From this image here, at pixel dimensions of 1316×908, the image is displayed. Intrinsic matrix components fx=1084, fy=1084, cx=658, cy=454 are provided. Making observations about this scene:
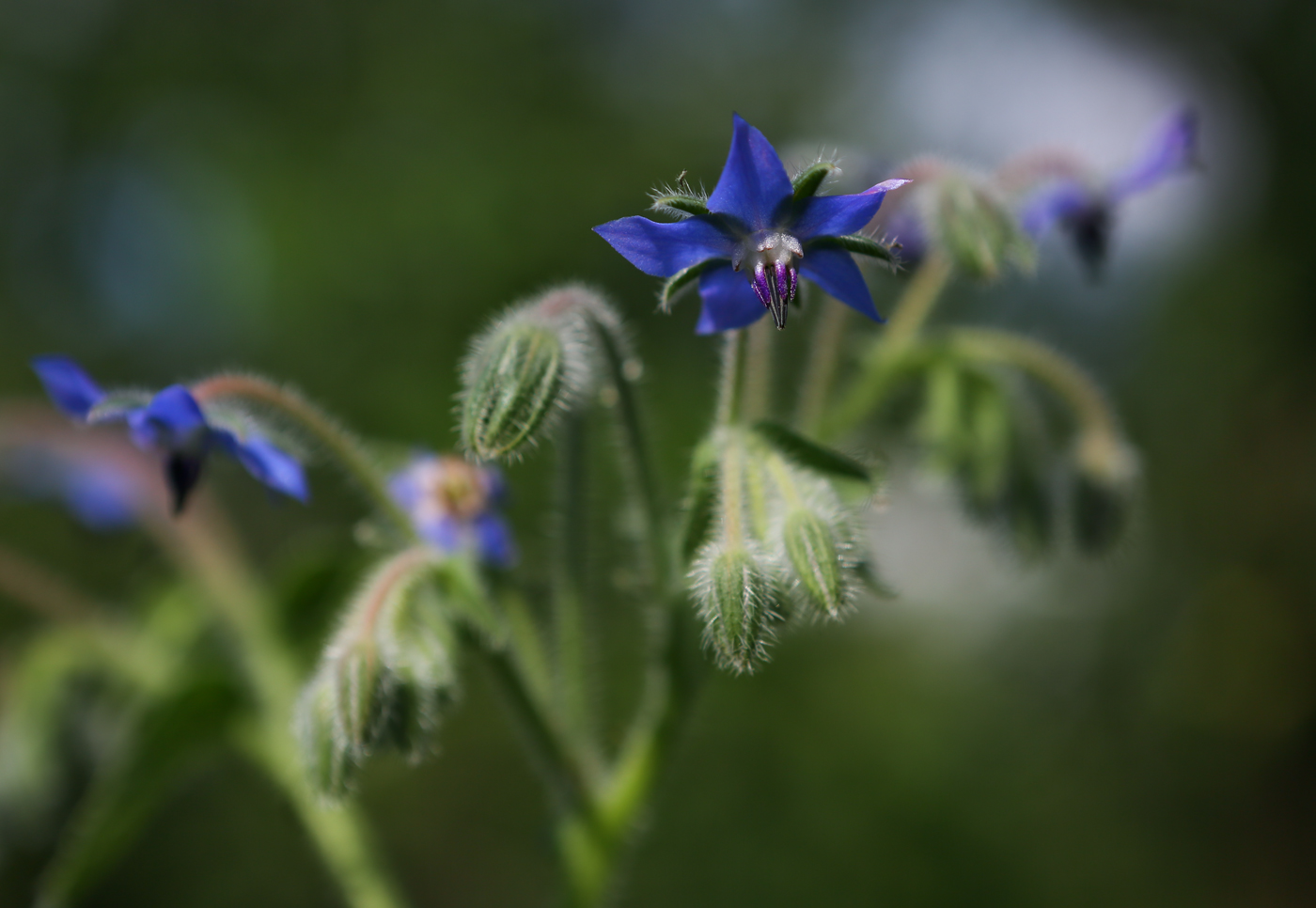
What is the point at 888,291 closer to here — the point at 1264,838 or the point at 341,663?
the point at 341,663

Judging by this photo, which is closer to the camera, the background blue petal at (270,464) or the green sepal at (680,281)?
the green sepal at (680,281)

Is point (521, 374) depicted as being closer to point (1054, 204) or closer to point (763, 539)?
point (763, 539)

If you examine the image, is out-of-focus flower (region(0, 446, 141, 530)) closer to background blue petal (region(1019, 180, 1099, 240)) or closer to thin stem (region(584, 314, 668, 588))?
thin stem (region(584, 314, 668, 588))

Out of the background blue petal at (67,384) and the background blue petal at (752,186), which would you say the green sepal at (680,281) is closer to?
the background blue petal at (752,186)

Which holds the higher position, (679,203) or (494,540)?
(494,540)

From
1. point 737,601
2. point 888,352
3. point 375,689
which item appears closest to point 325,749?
point 375,689

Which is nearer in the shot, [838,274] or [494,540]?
[838,274]

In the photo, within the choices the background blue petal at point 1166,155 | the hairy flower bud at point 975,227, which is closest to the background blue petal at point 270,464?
the hairy flower bud at point 975,227

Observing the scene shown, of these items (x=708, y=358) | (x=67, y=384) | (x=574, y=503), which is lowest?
(x=574, y=503)

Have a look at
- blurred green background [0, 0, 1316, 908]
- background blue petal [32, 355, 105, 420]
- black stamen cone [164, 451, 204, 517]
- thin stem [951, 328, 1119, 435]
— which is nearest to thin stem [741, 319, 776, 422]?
thin stem [951, 328, 1119, 435]
